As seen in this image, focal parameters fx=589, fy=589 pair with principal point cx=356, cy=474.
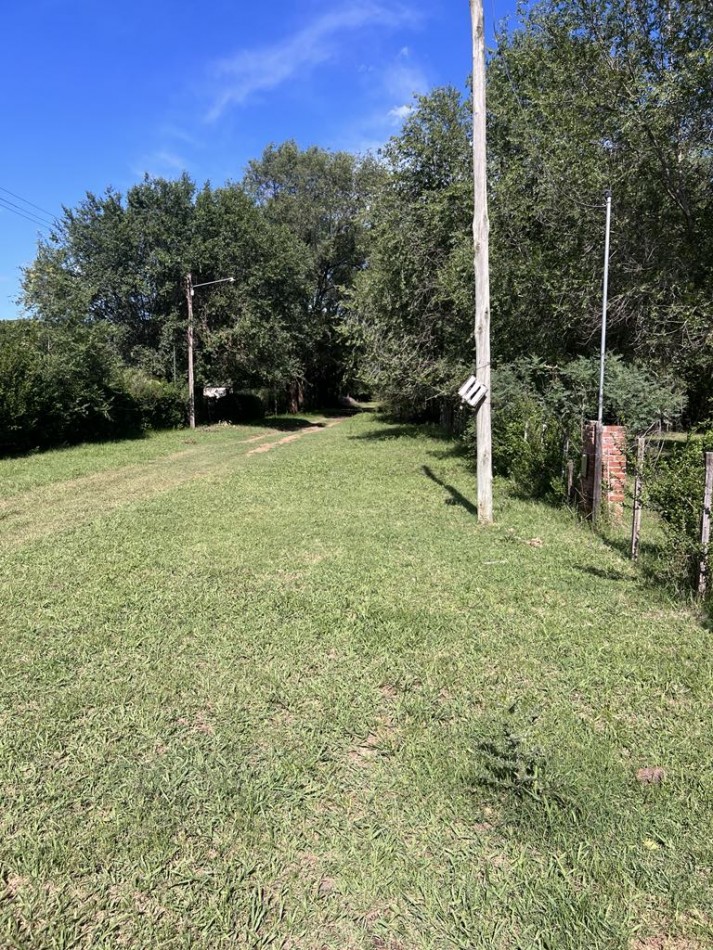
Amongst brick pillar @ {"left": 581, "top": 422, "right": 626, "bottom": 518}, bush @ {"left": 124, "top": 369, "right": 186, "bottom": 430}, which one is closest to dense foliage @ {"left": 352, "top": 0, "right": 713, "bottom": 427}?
brick pillar @ {"left": 581, "top": 422, "right": 626, "bottom": 518}

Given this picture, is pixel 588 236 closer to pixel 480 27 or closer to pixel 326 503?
pixel 480 27

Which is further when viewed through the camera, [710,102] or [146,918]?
[710,102]

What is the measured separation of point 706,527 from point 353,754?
10.1 ft

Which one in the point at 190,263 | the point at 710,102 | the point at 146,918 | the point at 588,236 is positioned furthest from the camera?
the point at 190,263

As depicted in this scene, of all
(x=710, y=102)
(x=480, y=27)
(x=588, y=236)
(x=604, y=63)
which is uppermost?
(x=604, y=63)

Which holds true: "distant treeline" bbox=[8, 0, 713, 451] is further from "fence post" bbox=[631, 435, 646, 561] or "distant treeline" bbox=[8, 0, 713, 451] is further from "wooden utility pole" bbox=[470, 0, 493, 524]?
"fence post" bbox=[631, 435, 646, 561]

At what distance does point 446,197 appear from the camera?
52.1ft

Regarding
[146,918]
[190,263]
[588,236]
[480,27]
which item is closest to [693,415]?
[588,236]

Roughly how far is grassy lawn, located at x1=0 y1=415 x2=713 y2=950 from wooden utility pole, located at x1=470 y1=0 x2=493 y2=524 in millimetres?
1658

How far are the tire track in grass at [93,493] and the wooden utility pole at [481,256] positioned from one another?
5.34m

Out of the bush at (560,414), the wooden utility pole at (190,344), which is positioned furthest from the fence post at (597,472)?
the wooden utility pole at (190,344)

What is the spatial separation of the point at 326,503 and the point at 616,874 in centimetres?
700

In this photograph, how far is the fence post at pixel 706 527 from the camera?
163 inches

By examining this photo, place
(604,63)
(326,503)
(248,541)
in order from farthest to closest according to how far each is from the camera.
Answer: (604,63) → (326,503) → (248,541)
